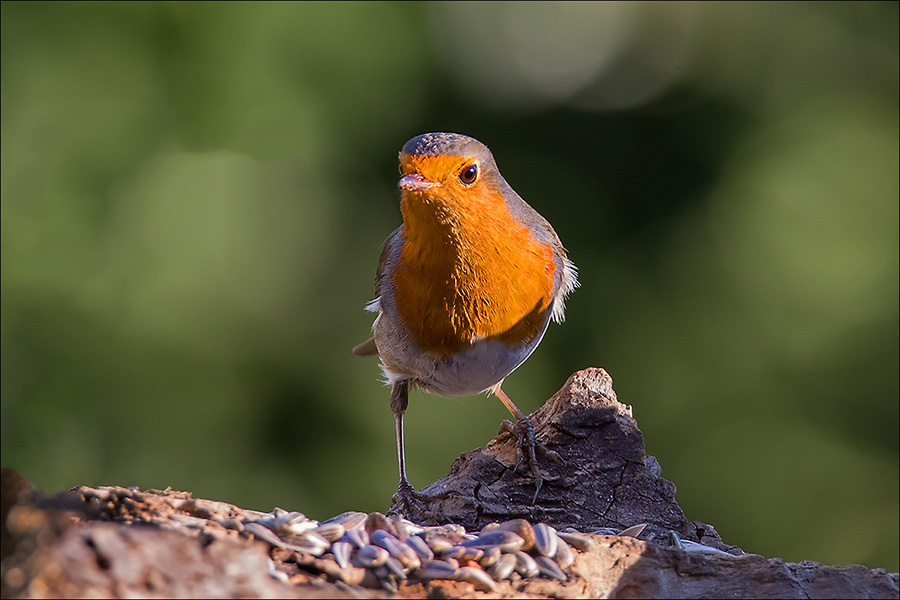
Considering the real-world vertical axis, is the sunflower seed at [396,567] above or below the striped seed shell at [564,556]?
below

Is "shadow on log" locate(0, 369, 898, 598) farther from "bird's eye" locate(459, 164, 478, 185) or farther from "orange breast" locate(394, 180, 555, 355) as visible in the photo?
"bird's eye" locate(459, 164, 478, 185)

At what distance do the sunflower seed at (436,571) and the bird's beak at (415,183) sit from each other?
1434 mm

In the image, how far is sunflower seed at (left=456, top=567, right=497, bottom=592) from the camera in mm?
2078

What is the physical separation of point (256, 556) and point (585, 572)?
31.6 inches

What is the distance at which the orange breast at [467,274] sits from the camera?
11.1ft

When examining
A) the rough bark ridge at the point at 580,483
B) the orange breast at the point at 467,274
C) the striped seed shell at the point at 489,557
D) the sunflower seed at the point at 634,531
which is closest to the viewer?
the striped seed shell at the point at 489,557

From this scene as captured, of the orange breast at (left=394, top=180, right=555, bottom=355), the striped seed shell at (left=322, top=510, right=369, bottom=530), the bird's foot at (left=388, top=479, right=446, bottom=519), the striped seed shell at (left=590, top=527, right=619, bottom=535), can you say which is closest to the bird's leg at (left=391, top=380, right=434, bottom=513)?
the bird's foot at (left=388, top=479, right=446, bottom=519)

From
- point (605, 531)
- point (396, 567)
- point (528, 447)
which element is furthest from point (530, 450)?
point (396, 567)

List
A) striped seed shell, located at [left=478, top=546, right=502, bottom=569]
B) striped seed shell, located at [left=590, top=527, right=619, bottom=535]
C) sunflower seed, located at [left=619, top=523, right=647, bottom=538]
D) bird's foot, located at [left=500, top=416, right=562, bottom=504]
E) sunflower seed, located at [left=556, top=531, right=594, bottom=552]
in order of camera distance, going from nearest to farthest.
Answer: striped seed shell, located at [left=478, top=546, right=502, bottom=569]
sunflower seed, located at [left=556, top=531, right=594, bottom=552]
sunflower seed, located at [left=619, top=523, right=647, bottom=538]
striped seed shell, located at [left=590, top=527, right=619, bottom=535]
bird's foot, located at [left=500, top=416, right=562, bottom=504]

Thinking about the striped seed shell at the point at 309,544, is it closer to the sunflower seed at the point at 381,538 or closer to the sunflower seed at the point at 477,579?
the sunflower seed at the point at 381,538

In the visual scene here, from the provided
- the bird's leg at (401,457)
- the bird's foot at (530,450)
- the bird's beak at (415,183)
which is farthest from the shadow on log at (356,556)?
the bird's beak at (415,183)

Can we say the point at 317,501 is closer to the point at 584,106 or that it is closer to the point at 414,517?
the point at 414,517

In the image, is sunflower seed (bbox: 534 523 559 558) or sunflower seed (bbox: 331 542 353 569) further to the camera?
sunflower seed (bbox: 534 523 559 558)

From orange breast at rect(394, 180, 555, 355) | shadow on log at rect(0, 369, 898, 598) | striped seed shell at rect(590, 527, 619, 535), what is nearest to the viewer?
shadow on log at rect(0, 369, 898, 598)
